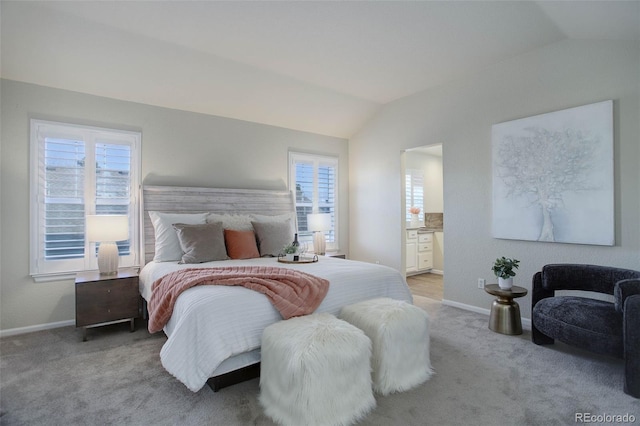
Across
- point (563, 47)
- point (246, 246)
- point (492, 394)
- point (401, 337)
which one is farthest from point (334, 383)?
point (563, 47)

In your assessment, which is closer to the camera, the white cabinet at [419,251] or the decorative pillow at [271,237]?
the decorative pillow at [271,237]

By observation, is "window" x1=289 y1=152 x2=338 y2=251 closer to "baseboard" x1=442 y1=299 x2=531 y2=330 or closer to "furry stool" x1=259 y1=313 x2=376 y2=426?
"baseboard" x1=442 y1=299 x2=531 y2=330

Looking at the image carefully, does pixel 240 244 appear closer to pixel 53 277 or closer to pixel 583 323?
pixel 53 277

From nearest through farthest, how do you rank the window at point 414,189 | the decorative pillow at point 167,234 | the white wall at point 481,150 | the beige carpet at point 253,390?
1. the beige carpet at point 253,390
2. the white wall at point 481,150
3. the decorative pillow at point 167,234
4. the window at point 414,189

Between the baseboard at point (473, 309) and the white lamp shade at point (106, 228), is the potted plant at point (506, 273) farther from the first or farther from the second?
the white lamp shade at point (106, 228)

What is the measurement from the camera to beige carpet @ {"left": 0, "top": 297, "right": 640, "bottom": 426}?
1.99 m

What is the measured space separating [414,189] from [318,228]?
2906 millimetres

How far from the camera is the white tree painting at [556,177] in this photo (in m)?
3.08

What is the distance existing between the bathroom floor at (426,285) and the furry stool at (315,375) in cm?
308

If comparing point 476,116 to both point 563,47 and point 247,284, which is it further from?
point 247,284

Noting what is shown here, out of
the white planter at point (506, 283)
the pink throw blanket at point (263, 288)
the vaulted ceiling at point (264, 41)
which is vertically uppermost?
the vaulted ceiling at point (264, 41)

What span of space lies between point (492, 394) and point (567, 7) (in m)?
3.03

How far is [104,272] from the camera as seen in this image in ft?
11.5

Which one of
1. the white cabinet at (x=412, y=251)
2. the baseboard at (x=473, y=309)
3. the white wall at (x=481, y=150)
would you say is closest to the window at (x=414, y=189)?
the white cabinet at (x=412, y=251)
